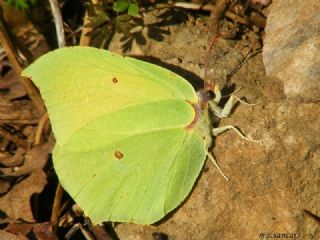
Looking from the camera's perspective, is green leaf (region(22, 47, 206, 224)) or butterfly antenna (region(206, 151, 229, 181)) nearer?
green leaf (region(22, 47, 206, 224))

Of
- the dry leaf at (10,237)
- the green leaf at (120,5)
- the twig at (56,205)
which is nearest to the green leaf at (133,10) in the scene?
the green leaf at (120,5)

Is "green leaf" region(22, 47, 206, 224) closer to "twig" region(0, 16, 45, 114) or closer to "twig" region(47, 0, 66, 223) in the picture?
"twig" region(47, 0, 66, 223)

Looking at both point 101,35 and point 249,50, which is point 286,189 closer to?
point 249,50

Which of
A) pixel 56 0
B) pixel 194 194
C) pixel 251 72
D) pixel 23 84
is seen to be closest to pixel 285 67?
pixel 251 72

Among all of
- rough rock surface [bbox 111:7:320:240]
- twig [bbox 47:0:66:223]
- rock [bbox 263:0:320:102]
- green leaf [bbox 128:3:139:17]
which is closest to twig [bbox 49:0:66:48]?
twig [bbox 47:0:66:223]

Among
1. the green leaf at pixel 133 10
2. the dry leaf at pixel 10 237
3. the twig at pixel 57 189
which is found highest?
the green leaf at pixel 133 10

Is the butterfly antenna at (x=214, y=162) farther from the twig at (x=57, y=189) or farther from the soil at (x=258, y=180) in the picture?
the twig at (x=57, y=189)
